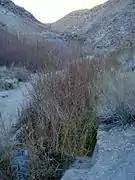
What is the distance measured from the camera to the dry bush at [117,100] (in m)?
6.68

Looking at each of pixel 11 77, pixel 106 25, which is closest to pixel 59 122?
pixel 11 77

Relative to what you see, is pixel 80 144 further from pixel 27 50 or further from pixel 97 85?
pixel 27 50

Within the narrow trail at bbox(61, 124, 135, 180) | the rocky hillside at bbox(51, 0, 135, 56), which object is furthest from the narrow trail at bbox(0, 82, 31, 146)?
the rocky hillside at bbox(51, 0, 135, 56)

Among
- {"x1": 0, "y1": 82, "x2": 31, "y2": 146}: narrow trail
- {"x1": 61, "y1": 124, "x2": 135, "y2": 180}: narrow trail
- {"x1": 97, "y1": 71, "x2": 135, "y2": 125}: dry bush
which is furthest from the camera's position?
{"x1": 0, "y1": 82, "x2": 31, "y2": 146}: narrow trail

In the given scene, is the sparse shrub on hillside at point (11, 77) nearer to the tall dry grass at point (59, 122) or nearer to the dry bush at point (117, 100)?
the tall dry grass at point (59, 122)

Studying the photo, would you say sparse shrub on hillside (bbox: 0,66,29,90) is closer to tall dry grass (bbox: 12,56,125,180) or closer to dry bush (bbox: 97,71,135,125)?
tall dry grass (bbox: 12,56,125,180)

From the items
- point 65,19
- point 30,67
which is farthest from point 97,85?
point 65,19

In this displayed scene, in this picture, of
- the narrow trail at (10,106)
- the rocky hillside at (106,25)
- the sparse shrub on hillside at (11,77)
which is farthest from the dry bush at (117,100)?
the rocky hillside at (106,25)

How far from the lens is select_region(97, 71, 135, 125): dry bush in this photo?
6684mm

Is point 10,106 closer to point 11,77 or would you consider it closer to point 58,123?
point 58,123

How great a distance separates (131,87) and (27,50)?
1715 cm

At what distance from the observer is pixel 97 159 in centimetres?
591

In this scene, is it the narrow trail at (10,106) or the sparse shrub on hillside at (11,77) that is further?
the sparse shrub on hillside at (11,77)

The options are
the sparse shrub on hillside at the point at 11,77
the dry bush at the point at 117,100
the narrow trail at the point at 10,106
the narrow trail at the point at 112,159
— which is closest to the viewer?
the narrow trail at the point at 112,159
